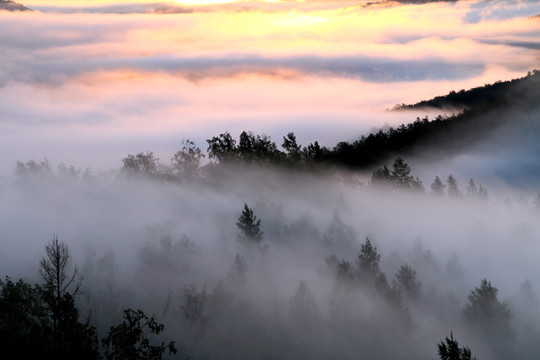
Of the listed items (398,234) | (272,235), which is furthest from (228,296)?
(398,234)

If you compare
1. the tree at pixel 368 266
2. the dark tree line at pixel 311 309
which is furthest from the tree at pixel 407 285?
the tree at pixel 368 266

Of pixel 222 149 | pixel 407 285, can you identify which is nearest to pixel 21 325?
pixel 407 285

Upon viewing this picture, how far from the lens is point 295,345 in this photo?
371 feet

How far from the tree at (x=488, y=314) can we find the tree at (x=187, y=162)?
2949 inches

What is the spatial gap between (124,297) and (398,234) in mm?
66717

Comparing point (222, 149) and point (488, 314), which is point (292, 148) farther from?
point (488, 314)

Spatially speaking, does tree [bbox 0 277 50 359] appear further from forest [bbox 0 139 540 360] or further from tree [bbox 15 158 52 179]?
tree [bbox 15 158 52 179]

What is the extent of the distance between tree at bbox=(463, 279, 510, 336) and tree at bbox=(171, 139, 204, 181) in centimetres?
7491

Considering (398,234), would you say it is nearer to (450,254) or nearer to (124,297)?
(450,254)

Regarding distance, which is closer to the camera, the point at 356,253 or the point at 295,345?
the point at 295,345

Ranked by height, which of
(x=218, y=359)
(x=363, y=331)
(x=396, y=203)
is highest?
(x=396, y=203)

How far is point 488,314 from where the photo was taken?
391ft

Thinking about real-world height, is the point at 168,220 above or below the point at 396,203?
below

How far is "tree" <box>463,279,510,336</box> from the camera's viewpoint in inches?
4660
